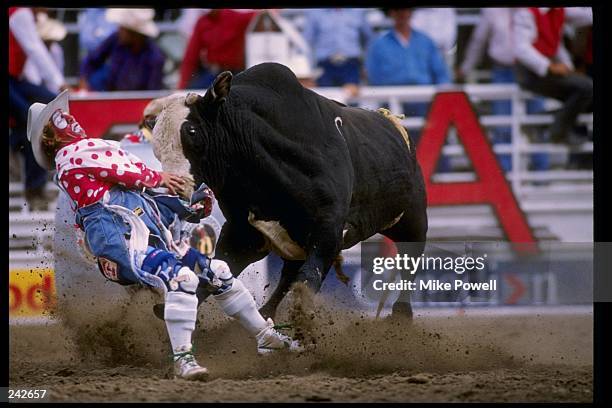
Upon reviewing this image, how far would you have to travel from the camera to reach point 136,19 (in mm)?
8094

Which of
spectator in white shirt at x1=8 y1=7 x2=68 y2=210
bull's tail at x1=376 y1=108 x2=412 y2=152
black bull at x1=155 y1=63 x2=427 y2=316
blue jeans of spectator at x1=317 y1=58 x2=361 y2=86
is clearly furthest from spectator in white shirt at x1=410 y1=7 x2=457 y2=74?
spectator in white shirt at x1=8 y1=7 x2=68 y2=210

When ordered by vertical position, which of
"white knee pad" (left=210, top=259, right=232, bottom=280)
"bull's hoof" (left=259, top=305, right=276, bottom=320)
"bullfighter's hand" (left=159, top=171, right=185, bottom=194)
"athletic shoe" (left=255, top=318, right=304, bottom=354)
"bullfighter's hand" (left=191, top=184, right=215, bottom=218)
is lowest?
"athletic shoe" (left=255, top=318, right=304, bottom=354)

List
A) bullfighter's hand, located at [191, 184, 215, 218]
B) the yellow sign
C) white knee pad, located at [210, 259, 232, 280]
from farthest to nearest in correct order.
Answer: the yellow sign → bullfighter's hand, located at [191, 184, 215, 218] → white knee pad, located at [210, 259, 232, 280]

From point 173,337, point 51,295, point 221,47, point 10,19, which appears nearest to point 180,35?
point 221,47

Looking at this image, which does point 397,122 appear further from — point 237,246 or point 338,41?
point 237,246

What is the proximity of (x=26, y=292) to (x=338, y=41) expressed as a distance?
3013 millimetres

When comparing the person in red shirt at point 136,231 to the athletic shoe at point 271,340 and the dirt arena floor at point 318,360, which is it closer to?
the athletic shoe at point 271,340

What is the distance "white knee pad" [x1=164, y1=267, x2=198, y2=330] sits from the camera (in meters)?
5.48

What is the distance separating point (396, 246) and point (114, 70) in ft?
8.58

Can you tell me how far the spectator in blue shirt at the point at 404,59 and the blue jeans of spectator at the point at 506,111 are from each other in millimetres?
468

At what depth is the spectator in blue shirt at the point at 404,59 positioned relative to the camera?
26.7ft

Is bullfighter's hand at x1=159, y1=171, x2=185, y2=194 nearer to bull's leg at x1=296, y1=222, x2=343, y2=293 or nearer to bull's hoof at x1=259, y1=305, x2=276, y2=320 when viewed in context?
bull's leg at x1=296, y1=222, x2=343, y2=293

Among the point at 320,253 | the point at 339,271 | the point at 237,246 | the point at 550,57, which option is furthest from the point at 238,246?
the point at 550,57
